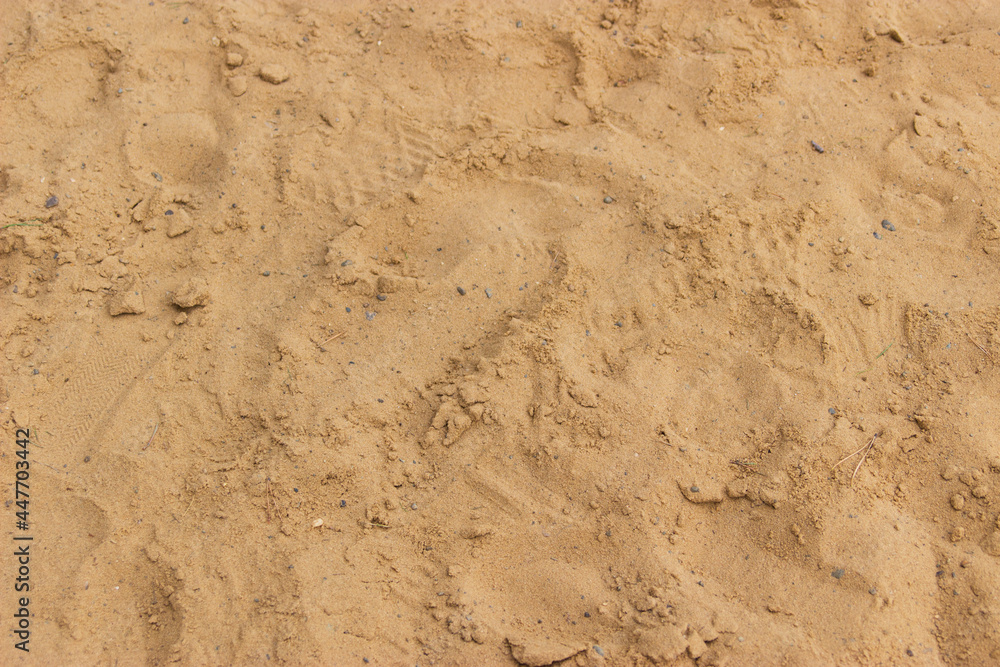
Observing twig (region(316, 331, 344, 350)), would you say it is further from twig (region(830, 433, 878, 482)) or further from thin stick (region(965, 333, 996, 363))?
thin stick (region(965, 333, 996, 363))

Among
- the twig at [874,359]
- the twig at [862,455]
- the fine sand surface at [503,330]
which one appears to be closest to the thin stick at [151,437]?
the fine sand surface at [503,330]

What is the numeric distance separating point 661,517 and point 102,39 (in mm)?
3309

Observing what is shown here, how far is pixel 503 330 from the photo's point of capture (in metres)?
2.63

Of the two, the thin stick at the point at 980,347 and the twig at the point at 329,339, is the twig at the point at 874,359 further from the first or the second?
the twig at the point at 329,339

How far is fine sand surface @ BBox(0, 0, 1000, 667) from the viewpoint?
2.23 meters

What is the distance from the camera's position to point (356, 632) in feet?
7.14

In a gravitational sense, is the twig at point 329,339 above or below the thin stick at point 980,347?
below

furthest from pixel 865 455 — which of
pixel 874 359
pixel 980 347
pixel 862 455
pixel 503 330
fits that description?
pixel 503 330

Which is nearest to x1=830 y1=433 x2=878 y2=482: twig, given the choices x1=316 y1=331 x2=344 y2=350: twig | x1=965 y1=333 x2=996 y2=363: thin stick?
x1=965 y1=333 x2=996 y2=363: thin stick

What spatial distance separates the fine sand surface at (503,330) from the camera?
7.32 ft

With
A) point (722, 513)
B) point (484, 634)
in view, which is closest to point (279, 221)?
point (484, 634)

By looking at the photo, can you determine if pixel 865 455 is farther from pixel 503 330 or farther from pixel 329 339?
pixel 329 339

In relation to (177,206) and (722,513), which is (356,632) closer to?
(722,513)

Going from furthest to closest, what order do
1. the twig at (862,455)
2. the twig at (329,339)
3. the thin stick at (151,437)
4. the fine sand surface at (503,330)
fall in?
the twig at (329,339) → the thin stick at (151,437) → the twig at (862,455) → the fine sand surface at (503,330)
